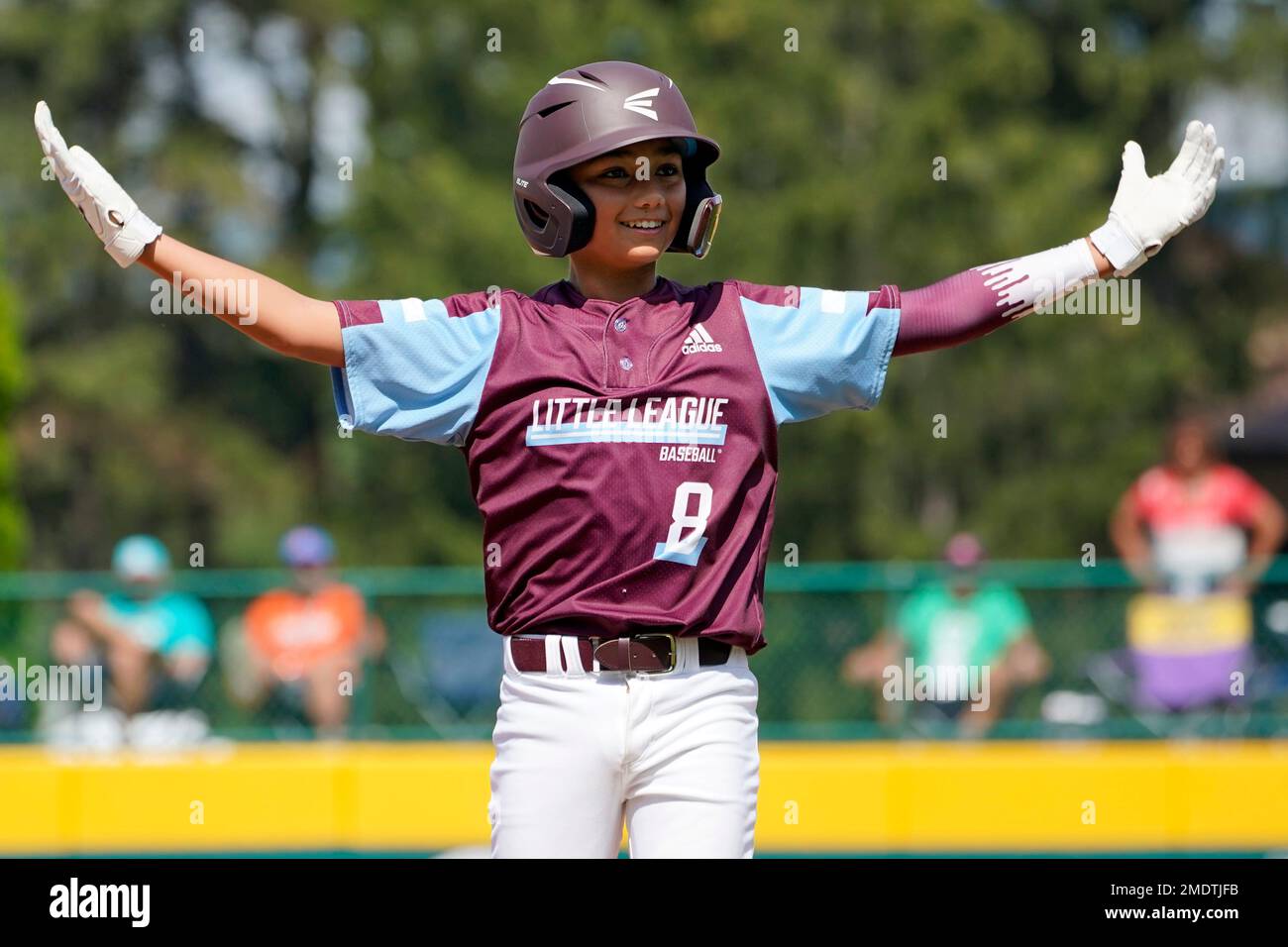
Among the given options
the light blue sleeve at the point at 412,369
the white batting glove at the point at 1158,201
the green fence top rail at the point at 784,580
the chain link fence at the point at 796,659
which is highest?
the white batting glove at the point at 1158,201

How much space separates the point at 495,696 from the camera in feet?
36.1

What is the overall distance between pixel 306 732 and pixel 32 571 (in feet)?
42.4

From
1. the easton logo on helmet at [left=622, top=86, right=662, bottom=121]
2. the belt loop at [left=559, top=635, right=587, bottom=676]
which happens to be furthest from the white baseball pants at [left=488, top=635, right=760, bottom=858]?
the easton logo on helmet at [left=622, top=86, right=662, bottom=121]

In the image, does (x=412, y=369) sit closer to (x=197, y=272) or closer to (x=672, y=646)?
(x=197, y=272)

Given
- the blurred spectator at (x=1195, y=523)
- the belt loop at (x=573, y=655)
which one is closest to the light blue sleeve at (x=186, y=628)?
the blurred spectator at (x=1195, y=523)

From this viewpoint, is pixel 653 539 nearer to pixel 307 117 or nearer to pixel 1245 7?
pixel 1245 7

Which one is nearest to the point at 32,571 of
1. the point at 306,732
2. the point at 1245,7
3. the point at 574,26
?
the point at 574,26

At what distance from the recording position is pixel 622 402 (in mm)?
3539

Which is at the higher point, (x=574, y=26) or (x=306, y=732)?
(x=574, y=26)

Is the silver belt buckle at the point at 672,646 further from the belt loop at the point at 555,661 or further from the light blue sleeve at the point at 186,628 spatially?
the light blue sleeve at the point at 186,628

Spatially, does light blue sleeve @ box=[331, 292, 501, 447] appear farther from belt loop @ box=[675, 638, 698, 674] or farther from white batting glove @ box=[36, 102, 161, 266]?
belt loop @ box=[675, 638, 698, 674]

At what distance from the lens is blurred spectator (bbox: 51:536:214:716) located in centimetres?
1071

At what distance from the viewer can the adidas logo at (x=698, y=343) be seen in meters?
3.59
